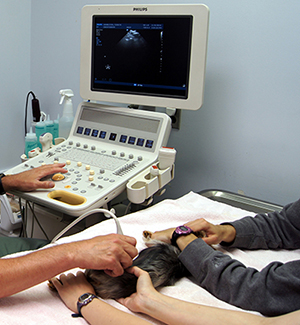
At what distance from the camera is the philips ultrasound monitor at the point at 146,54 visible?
4.33ft

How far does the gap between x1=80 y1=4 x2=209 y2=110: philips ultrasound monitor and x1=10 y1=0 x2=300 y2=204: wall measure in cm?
30

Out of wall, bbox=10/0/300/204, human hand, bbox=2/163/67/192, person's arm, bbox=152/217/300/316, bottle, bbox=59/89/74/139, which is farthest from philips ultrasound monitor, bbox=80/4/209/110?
person's arm, bbox=152/217/300/316

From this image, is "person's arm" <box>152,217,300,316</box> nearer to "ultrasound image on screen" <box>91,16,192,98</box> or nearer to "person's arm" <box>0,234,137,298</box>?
"person's arm" <box>0,234,137,298</box>

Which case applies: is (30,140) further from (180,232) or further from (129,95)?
(180,232)

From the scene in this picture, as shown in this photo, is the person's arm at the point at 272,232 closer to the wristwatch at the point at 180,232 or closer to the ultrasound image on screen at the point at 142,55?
the wristwatch at the point at 180,232

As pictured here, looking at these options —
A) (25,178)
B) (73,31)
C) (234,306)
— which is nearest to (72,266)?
(234,306)

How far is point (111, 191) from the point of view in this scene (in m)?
1.17

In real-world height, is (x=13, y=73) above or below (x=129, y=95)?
above

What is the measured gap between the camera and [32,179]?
121 centimetres

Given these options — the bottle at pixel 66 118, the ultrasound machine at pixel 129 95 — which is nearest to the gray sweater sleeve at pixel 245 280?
the ultrasound machine at pixel 129 95

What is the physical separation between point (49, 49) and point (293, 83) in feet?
5.12

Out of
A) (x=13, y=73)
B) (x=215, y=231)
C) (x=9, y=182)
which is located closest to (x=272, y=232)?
(x=215, y=231)

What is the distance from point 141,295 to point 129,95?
949 millimetres

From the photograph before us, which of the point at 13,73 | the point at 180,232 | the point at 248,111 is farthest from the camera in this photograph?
the point at 13,73
